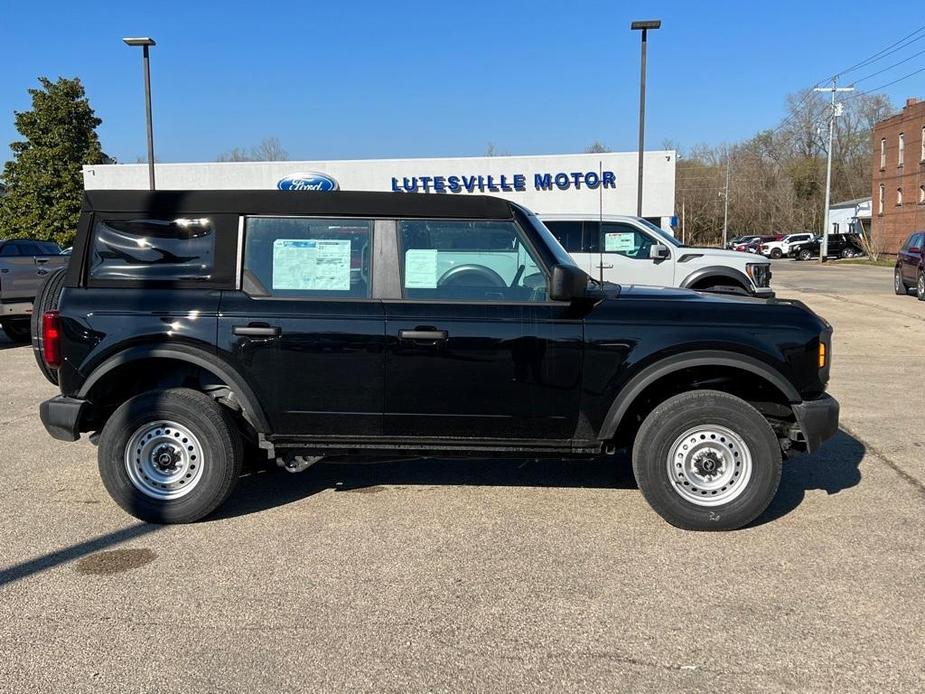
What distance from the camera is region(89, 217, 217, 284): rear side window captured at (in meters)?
4.49

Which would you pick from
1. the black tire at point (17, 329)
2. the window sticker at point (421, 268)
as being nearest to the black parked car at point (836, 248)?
the black tire at point (17, 329)

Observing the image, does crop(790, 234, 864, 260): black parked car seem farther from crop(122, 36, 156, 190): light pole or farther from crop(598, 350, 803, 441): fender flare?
crop(598, 350, 803, 441): fender flare

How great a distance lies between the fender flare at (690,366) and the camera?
425cm

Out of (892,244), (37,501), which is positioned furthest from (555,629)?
(892,244)

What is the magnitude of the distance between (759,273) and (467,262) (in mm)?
8485

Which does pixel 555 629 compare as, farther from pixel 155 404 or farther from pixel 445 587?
pixel 155 404

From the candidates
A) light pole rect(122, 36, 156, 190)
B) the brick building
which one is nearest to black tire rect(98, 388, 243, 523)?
light pole rect(122, 36, 156, 190)

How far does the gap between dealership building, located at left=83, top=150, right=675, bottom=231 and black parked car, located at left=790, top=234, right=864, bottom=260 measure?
2416cm

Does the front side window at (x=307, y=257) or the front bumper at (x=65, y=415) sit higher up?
the front side window at (x=307, y=257)

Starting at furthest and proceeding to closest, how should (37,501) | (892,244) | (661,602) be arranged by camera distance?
(892,244) → (37,501) → (661,602)

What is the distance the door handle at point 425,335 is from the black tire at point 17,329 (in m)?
10.4

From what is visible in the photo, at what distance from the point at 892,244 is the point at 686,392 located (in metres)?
52.1

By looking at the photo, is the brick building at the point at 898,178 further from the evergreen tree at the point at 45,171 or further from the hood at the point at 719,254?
the evergreen tree at the point at 45,171

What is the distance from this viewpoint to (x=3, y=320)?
11977 mm
